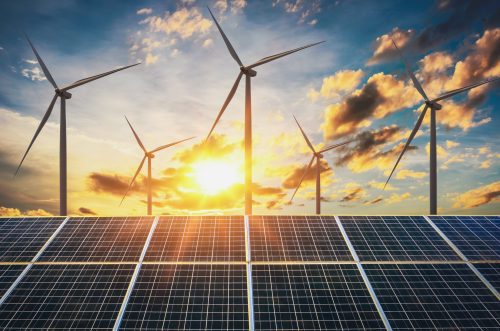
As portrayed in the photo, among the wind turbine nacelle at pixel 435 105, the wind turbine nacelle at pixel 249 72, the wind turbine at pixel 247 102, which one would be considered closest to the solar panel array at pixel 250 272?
the wind turbine at pixel 247 102

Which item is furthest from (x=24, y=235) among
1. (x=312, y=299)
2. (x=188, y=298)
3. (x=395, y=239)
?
(x=395, y=239)

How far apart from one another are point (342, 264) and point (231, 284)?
777 centimetres

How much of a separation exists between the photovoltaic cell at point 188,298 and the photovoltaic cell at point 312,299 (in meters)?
1.24

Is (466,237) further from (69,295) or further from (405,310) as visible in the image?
(69,295)

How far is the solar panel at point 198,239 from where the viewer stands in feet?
83.6

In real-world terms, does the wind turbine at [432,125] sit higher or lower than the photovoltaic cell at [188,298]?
higher

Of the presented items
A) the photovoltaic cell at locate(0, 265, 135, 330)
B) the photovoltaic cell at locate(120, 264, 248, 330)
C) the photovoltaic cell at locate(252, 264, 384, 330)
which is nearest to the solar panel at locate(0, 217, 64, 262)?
the photovoltaic cell at locate(0, 265, 135, 330)

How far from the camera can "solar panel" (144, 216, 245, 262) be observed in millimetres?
25469

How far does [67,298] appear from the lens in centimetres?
2219

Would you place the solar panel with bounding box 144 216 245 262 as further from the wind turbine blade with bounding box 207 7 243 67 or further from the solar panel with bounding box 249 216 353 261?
the wind turbine blade with bounding box 207 7 243 67

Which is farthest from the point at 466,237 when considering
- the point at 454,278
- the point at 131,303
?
the point at 131,303

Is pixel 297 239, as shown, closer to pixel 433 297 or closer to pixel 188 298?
pixel 188 298

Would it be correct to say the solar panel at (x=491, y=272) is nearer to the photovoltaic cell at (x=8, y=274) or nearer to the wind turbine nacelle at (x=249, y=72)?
the wind turbine nacelle at (x=249, y=72)

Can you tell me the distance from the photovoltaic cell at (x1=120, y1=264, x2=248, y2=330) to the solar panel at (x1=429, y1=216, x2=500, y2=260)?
1692 cm
